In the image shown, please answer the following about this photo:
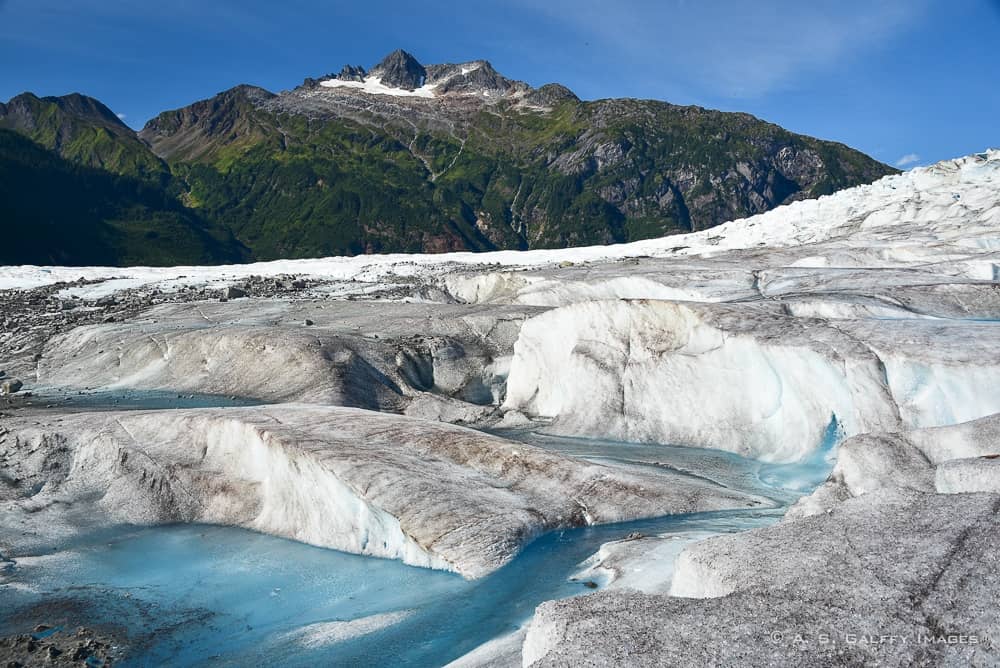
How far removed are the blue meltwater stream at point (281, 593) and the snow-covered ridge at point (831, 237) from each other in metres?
25.9

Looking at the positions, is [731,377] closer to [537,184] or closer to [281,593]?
[281,593]

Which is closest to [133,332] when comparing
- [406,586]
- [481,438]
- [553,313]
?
[553,313]

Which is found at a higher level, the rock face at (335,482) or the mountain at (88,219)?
the mountain at (88,219)

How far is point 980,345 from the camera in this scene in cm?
1795

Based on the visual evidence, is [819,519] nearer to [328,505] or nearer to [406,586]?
[406,586]

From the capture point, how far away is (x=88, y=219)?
5768 inches

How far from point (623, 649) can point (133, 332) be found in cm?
3025

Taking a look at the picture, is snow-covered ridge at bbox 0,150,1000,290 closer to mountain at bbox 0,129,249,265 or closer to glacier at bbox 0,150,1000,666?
glacier at bbox 0,150,1000,666

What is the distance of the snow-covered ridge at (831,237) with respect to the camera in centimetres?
3609

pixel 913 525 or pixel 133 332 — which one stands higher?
pixel 133 332

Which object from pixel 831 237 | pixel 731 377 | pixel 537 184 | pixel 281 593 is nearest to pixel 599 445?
pixel 731 377

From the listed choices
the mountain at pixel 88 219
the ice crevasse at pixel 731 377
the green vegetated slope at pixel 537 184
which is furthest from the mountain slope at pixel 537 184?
the ice crevasse at pixel 731 377

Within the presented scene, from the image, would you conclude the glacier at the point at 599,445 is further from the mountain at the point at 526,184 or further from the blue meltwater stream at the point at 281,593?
the mountain at the point at 526,184

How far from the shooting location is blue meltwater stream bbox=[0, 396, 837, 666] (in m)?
10.6
